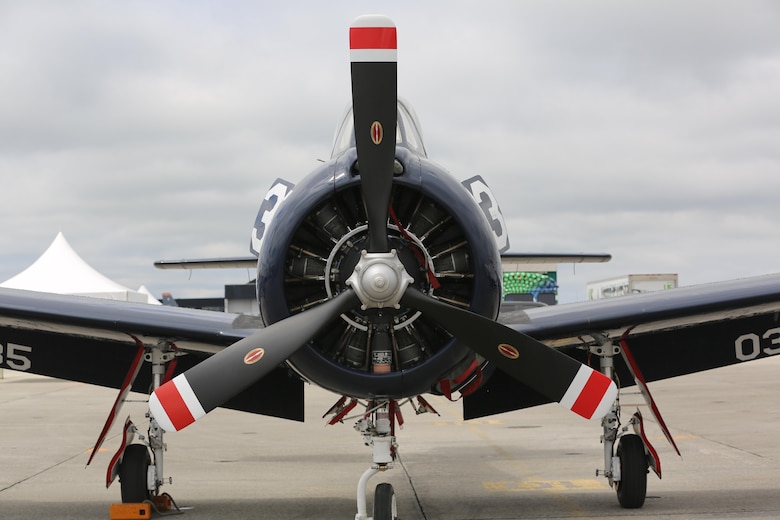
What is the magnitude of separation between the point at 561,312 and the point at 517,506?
1686 millimetres

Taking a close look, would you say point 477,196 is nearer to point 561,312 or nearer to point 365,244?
point 561,312

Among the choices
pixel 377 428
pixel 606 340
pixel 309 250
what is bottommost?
pixel 377 428

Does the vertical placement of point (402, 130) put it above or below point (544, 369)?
above

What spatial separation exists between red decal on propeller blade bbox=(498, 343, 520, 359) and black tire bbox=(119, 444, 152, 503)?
337 cm

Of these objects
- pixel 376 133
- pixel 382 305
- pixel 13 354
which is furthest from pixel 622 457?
pixel 13 354

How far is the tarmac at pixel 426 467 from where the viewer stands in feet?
25.1

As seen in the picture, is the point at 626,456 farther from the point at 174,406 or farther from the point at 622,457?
the point at 174,406

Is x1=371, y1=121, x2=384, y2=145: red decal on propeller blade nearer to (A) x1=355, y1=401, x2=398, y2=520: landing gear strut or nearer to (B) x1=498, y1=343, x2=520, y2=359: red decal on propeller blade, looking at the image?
(B) x1=498, y1=343, x2=520, y2=359: red decal on propeller blade

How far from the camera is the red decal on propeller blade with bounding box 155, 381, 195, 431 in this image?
5551mm

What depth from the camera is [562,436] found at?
532 inches

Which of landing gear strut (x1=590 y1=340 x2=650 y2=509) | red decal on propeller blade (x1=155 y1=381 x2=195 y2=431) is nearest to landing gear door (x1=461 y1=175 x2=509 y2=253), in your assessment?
landing gear strut (x1=590 y1=340 x2=650 y2=509)

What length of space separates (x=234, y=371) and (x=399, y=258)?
122cm

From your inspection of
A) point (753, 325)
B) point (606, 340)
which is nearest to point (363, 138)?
point (606, 340)

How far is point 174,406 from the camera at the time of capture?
5.57 meters
